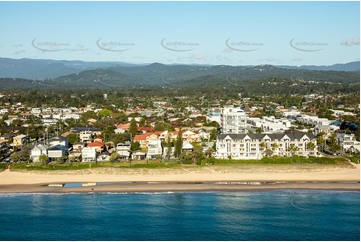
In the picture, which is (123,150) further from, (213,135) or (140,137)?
(213,135)

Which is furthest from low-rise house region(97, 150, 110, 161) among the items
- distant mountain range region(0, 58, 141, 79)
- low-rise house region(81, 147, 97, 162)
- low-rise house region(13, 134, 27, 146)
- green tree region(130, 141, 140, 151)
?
distant mountain range region(0, 58, 141, 79)

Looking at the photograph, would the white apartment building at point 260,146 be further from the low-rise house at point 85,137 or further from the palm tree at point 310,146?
the low-rise house at point 85,137

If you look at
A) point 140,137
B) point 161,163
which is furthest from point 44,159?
point 140,137

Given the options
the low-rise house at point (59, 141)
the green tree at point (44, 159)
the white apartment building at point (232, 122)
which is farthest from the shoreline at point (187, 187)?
the white apartment building at point (232, 122)

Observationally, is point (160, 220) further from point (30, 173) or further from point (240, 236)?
point (30, 173)

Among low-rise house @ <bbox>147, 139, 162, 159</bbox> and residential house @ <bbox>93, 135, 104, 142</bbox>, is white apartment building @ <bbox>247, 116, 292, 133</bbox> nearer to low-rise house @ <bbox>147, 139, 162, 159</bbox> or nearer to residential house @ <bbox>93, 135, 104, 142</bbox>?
low-rise house @ <bbox>147, 139, 162, 159</bbox>
